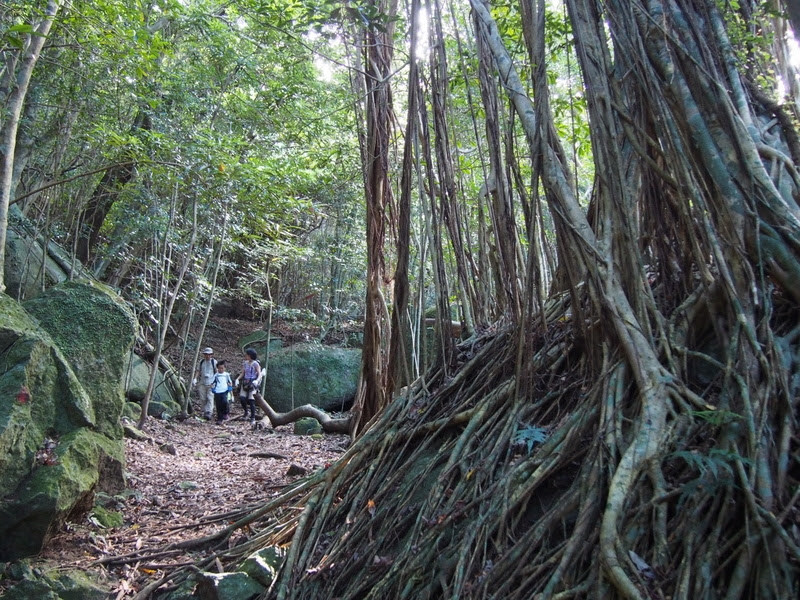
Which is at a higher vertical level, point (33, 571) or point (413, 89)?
point (413, 89)

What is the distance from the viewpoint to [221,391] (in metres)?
8.68

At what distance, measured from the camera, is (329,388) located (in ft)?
34.9

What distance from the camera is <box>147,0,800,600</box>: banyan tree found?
1778mm

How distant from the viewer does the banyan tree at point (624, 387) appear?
178 cm

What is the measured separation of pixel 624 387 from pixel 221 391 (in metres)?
7.30

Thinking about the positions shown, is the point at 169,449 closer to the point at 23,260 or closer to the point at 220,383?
the point at 220,383

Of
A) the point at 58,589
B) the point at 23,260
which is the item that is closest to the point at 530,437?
the point at 58,589

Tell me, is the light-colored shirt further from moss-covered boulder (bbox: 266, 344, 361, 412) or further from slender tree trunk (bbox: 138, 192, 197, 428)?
moss-covered boulder (bbox: 266, 344, 361, 412)

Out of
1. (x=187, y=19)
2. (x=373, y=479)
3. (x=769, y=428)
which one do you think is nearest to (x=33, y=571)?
(x=373, y=479)

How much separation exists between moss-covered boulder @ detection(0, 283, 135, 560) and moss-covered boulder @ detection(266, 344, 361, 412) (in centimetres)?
606

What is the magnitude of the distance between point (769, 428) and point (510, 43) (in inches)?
146

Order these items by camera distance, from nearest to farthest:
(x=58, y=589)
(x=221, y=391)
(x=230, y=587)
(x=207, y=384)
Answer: (x=230, y=587) → (x=58, y=589) → (x=221, y=391) → (x=207, y=384)

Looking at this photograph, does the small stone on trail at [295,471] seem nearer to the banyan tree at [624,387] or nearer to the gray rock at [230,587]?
the banyan tree at [624,387]

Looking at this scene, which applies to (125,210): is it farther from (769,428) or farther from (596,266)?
(769,428)
